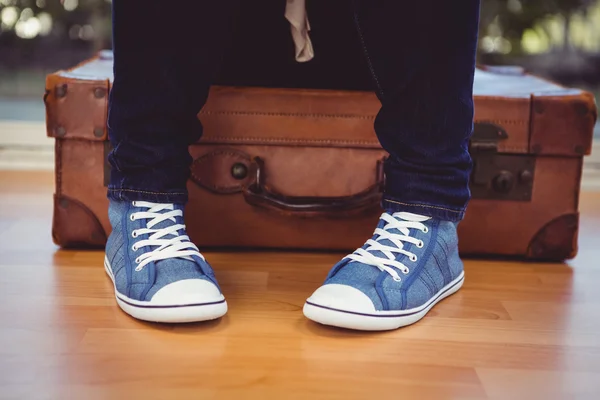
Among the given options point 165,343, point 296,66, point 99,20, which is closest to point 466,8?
point 296,66

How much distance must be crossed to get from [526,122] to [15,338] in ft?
2.57

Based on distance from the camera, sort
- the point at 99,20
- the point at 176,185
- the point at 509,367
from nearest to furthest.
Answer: the point at 509,367 < the point at 176,185 < the point at 99,20

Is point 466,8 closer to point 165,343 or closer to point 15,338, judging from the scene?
point 165,343

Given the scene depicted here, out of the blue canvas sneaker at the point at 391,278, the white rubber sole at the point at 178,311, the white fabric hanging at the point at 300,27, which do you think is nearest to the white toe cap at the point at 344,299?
the blue canvas sneaker at the point at 391,278

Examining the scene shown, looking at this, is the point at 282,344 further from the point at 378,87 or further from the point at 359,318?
the point at 378,87

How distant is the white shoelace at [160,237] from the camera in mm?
749

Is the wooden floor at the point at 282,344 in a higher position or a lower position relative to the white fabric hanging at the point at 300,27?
lower

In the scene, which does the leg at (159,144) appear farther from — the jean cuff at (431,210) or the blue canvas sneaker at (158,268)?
the jean cuff at (431,210)

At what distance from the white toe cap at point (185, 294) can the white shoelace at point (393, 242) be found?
180 millimetres

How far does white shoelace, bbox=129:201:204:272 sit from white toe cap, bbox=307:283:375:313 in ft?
0.53

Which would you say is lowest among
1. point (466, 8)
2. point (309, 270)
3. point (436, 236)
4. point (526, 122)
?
point (309, 270)

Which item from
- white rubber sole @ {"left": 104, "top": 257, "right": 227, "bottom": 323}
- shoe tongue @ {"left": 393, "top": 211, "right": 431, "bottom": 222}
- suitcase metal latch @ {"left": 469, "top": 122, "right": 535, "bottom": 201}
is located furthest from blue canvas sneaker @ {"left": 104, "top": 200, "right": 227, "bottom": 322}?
suitcase metal latch @ {"left": 469, "top": 122, "right": 535, "bottom": 201}

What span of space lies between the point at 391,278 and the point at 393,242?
0.18ft

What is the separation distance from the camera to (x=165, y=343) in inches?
26.8
